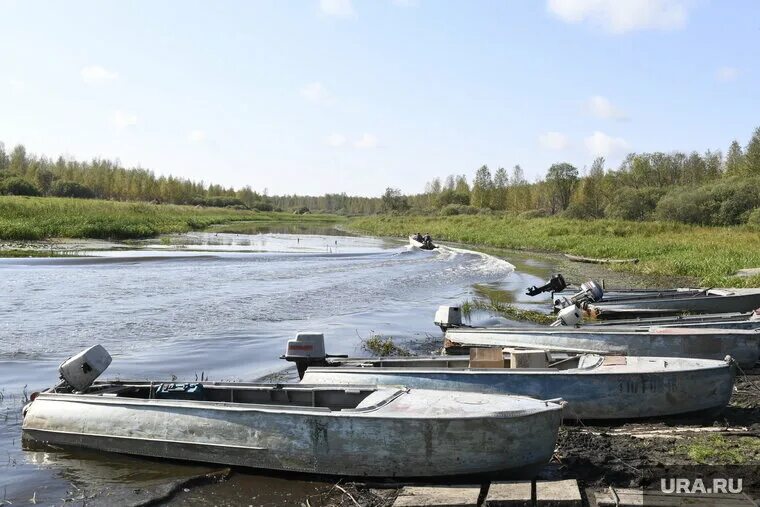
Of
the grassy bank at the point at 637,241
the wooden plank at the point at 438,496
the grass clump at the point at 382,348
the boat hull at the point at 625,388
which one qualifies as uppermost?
the grassy bank at the point at 637,241

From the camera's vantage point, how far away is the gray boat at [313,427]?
23.3 feet

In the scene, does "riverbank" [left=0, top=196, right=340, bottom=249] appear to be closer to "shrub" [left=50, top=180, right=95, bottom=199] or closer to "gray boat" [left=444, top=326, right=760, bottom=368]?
"shrub" [left=50, top=180, right=95, bottom=199]

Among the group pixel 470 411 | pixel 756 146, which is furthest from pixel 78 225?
pixel 756 146

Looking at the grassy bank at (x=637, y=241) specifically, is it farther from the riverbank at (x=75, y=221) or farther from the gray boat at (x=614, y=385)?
the riverbank at (x=75, y=221)

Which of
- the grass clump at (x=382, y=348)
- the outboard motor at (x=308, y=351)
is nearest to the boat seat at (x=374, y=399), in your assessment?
the outboard motor at (x=308, y=351)

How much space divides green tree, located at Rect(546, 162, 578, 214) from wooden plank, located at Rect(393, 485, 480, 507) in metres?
85.3

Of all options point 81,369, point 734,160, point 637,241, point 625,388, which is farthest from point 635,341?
point 734,160

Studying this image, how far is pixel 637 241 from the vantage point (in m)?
40.1

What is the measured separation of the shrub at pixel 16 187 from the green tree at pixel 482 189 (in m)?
60.1

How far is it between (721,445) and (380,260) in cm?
3069

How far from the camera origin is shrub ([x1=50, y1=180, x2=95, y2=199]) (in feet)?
300

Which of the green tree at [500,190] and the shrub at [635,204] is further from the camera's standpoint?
the green tree at [500,190]

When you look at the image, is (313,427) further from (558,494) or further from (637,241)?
(637,241)

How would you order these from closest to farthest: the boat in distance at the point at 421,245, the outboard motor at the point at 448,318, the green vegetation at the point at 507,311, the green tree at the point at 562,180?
the outboard motor at the point at 448,318, the green vegetation at the point at 507,311, the boat in distance at the point at 421,245, the green tree at the point at 562,180
